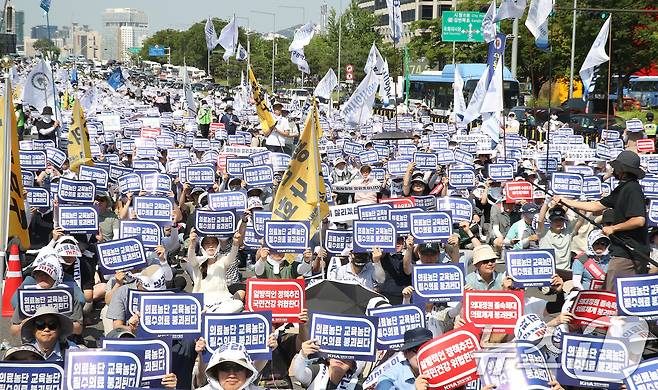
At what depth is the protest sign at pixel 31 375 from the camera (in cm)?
586

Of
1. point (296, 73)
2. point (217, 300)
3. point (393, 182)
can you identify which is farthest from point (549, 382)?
point (296, 73)

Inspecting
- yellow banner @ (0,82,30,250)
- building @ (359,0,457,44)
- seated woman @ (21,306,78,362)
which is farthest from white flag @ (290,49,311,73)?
building @ (359,0,457,44)

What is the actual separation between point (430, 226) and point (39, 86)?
55.2 feet

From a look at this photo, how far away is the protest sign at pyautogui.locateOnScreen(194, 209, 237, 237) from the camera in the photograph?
1105 centimetres

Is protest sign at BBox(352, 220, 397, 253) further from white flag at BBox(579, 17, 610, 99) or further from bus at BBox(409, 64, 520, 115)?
bus at BBox(409, 64, 520, 115)

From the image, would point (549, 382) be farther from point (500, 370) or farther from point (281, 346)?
point (281, 346)

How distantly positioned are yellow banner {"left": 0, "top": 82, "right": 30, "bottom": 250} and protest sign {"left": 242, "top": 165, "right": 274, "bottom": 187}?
539 centimetres

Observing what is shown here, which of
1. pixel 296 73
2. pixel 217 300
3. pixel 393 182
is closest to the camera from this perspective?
pixel 217 300

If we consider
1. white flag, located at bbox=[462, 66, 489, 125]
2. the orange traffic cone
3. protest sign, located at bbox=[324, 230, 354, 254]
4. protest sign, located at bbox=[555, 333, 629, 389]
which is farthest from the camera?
white flag, located at bbox=[462, 66, 489, 125]

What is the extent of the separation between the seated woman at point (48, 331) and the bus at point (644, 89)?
58.0 m

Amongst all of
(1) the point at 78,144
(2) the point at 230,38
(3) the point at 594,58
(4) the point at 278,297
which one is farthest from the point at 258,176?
(2) the point at 230,38

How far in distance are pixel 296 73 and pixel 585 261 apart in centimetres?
7520

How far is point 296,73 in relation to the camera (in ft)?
279

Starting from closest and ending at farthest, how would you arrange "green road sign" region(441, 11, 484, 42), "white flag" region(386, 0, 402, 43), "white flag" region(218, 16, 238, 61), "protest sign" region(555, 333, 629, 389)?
"protest sign" region(555, 333, 629, 389), "white flag" region(386, 0, 402, 43), "white flag" region(218, 16, 238, 61), "green road sign" region(441, 11, 484, 42)
